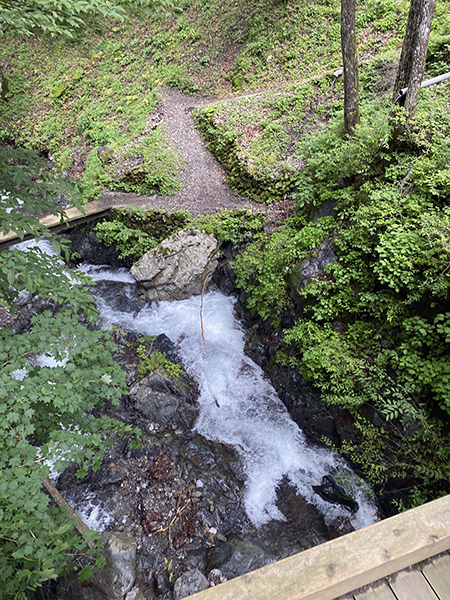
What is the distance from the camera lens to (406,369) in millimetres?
4836

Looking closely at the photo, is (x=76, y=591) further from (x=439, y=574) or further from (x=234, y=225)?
(x=234, y=225)

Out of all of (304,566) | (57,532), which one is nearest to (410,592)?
(304,566)

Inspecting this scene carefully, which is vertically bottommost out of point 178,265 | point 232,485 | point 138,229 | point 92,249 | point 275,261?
point 232,485

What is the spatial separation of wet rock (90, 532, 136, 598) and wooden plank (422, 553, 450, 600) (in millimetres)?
3685

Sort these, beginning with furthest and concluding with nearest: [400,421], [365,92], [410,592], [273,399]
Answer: [365,92] → [273,399] → [400,421] → [410,592]

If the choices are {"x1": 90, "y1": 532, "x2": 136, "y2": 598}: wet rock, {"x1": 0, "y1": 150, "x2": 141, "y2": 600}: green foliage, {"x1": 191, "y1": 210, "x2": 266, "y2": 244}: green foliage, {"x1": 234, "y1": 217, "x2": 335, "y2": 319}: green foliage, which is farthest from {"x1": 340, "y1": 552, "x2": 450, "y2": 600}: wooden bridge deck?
{"x1": 191, "y1": 210, "x2": 266, "y2": 244}: green foliage

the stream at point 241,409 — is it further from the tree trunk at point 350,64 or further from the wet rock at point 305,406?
the tree trunk at point 350,64

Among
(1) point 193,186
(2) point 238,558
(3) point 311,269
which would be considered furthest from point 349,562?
(1) point 193,186

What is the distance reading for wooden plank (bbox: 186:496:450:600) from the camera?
190 cm

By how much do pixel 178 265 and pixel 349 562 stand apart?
747 centimetres

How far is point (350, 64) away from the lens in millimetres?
6570

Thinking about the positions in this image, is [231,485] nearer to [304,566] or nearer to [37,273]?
[304,566]

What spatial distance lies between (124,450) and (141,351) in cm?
239

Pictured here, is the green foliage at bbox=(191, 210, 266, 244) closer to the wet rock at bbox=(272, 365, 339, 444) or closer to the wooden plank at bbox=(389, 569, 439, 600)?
the wet rock at bbox=(272, 365, 339, 444)
